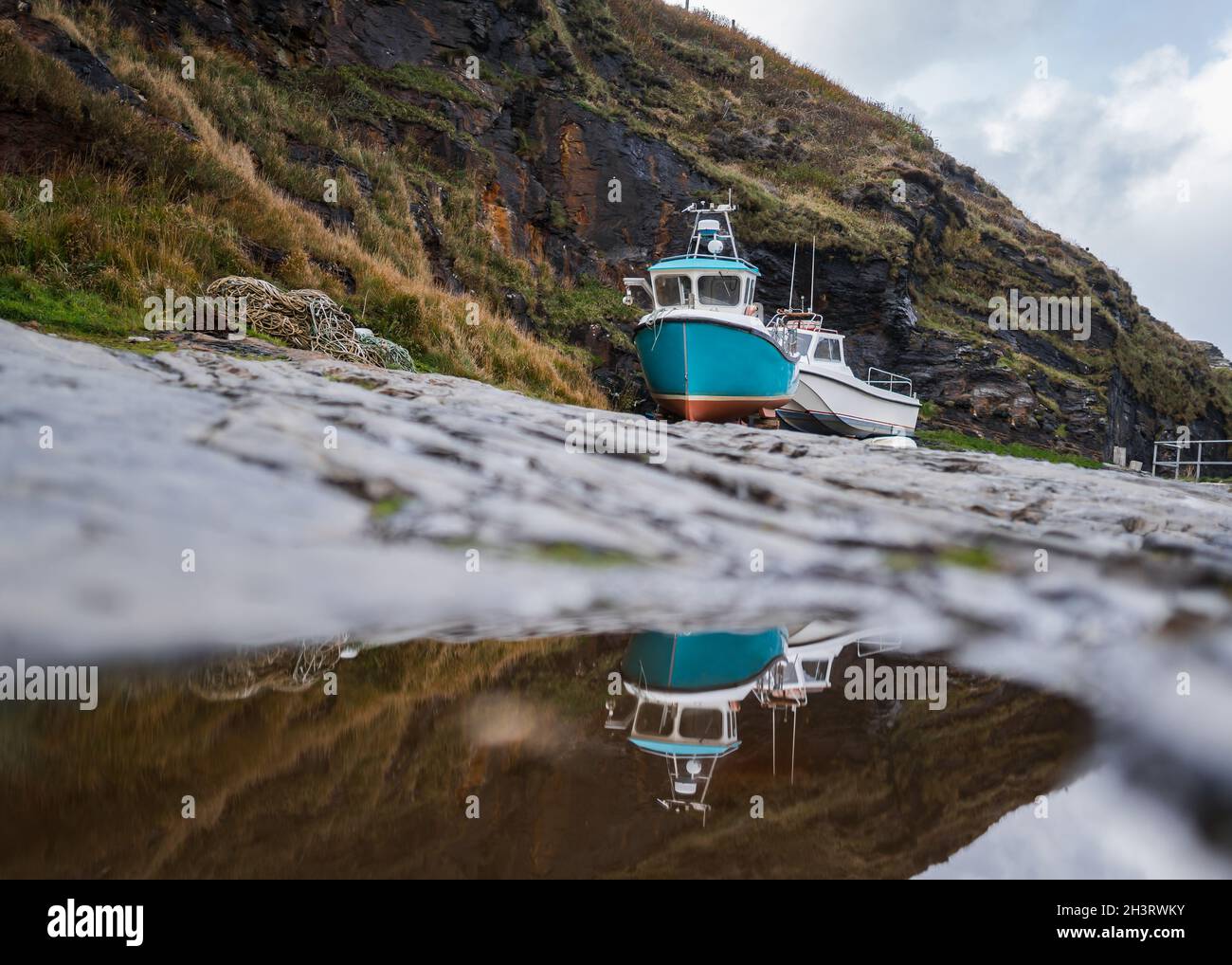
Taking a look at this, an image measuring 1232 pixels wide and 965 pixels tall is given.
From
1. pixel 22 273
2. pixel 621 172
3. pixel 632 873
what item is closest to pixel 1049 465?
pixel 632 873

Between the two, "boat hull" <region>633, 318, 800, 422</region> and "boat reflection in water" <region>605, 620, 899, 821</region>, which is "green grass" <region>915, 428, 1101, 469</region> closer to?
"boat hull" <region>633, 318, 800, 422</region>

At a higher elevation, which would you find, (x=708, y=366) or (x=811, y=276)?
(x=811, y=276)

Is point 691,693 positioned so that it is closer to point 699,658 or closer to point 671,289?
point 699,658

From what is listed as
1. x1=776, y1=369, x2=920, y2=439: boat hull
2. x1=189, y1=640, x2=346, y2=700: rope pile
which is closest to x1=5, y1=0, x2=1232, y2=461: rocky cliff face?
x1=776, y1=369, x2=920, y2=439: boat hull

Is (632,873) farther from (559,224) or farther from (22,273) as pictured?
(559,224)

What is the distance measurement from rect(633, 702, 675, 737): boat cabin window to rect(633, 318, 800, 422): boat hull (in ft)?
37.1

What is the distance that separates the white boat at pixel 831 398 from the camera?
17.2 m

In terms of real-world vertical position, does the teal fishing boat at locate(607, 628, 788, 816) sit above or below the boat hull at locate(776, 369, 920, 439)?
below

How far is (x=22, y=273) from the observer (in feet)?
20.5

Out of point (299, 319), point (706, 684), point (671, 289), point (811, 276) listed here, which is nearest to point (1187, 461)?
point (811, 276)

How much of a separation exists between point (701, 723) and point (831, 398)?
1655 centimetres

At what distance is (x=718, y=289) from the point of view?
14.3 m

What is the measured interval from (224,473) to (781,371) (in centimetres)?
1210

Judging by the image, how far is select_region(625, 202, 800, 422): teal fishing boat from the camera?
42.0 feet
